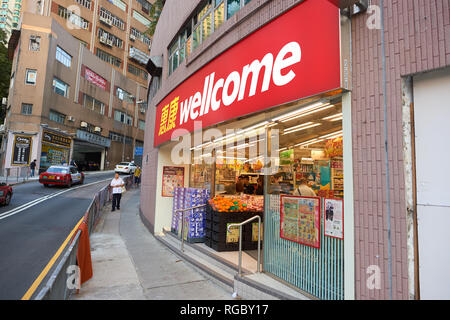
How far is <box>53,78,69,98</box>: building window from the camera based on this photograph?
3126 cm

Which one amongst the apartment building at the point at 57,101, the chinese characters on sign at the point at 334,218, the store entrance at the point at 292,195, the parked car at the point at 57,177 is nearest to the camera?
the chinese characters on sign at the point at 334,218

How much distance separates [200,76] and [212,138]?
165 cm

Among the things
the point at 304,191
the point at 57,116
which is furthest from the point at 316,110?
the point at 57,116

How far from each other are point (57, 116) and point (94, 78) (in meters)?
9.47

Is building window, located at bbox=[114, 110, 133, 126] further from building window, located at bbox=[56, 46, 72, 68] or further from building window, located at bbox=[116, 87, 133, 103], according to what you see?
building window, located at bbox=[56, 46, 72, 68]

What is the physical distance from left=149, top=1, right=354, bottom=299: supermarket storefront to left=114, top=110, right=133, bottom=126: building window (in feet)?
131

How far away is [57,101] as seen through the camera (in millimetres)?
31516

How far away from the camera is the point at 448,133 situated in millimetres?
2750

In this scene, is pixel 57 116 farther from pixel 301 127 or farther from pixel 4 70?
pixel 301 127

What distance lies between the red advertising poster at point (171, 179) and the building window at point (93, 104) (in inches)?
1278

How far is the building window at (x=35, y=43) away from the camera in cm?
2900

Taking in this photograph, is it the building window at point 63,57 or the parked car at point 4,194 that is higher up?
the building window at point 63,57

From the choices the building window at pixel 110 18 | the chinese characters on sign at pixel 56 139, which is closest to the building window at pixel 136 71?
the building window at pixel 110 18

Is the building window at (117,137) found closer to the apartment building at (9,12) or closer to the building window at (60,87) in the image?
the building window at (60,87)
